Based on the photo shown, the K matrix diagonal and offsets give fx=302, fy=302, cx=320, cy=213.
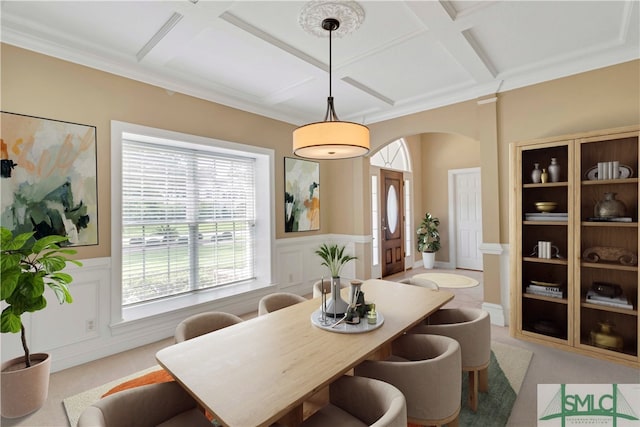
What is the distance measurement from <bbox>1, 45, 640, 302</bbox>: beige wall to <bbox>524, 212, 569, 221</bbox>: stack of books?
376mm

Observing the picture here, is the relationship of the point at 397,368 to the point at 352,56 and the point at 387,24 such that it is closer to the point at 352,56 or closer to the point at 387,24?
the point at 387,24

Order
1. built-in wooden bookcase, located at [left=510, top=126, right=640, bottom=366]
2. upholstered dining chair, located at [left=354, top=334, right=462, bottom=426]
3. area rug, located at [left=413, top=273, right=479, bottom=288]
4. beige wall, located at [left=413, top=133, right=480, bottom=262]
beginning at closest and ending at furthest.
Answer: upholstered dining chair, located at [left=354, top=334, right=462, bottom=426]
built-in wooden bookcase, located at [left=510, top=126, right=640, bottom=366]
area rug, located at [left=413, top=273, right=479, bottom=288]
beige wall, located at [left=413, top=133, right=480, bottom=262]

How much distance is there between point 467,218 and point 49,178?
697 cm

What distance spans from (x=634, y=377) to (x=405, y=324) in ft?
6.96

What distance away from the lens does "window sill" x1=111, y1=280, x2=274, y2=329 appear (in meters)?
3.15

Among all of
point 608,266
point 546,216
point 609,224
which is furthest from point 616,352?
point 546,216

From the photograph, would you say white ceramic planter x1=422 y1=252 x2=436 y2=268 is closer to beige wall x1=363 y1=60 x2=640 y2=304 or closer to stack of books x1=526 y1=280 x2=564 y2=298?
beige wall x1=363 y1=60 x2=640 y2=304

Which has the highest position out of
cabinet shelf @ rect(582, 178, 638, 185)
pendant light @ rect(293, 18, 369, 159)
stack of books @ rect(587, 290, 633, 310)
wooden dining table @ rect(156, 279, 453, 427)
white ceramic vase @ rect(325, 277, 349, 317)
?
pendant light @ rect(293, 18, 369, 159)

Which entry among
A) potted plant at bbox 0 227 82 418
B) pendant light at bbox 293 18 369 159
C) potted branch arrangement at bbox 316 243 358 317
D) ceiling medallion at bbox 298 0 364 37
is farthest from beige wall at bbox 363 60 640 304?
potted plant at bbox 0 227 82 418

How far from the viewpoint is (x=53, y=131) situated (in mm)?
2584

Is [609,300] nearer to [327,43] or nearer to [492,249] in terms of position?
[492,249]

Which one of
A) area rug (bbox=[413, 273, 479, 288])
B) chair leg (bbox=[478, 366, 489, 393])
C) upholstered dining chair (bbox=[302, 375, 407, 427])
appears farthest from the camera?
area rug (bbox=[413, 273, 479, 288])

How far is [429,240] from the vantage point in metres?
6.97

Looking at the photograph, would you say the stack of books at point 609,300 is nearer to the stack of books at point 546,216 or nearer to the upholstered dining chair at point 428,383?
the stack of books at point 546,216
